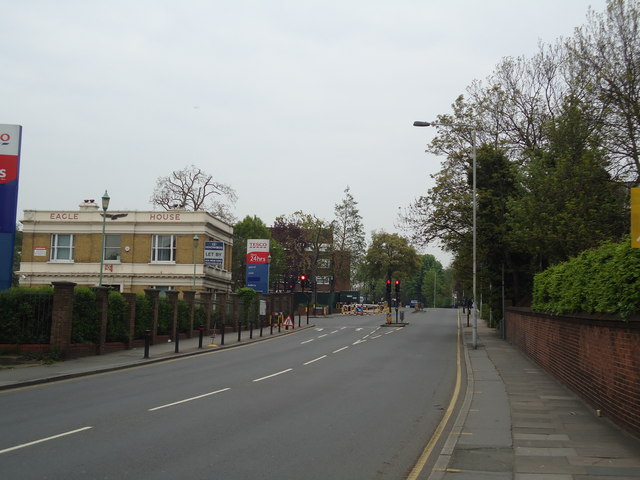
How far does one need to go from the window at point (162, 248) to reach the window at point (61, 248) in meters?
7.14

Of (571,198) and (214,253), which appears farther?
(214,253)

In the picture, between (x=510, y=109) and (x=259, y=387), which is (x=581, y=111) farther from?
(x=259, y=387)

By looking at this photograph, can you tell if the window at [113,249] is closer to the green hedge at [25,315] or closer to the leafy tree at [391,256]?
the green hedge at [25,315]

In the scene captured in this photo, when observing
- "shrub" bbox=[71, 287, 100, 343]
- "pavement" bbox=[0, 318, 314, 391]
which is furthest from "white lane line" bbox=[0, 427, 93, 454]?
"shrub" bbox=[71, 287, 100, 343]

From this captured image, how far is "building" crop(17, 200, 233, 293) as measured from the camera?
49.7 metres

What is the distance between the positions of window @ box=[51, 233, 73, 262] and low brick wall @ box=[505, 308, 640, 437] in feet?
139

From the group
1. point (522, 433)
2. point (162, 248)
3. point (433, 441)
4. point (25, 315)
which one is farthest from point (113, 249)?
point (522, 433)

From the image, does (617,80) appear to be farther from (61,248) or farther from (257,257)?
(61,248)

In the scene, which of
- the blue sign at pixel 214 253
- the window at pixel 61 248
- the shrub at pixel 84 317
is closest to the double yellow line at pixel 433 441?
the shrub at pixel 84 317

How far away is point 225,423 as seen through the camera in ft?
34.4

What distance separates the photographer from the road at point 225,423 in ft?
25.0

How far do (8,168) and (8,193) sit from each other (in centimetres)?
92

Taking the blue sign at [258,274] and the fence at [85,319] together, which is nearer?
the fence at [85,319]

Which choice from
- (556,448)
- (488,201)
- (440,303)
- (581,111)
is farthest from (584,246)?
(440,303)
